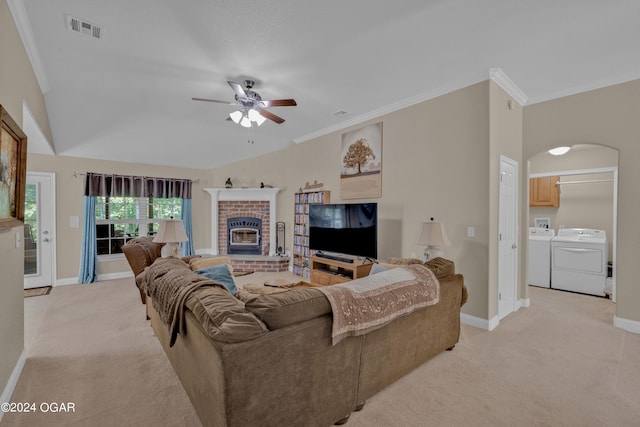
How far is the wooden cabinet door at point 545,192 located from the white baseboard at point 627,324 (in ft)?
9.41

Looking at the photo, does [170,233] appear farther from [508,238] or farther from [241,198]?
[508,238]

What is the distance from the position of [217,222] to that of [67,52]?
14.1 ft

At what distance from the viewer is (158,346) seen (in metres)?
2.78

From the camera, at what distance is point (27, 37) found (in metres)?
2.40

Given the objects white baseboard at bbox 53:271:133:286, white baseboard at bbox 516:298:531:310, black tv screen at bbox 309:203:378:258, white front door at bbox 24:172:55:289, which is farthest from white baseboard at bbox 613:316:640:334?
white front door at bbox 24:172:55:289

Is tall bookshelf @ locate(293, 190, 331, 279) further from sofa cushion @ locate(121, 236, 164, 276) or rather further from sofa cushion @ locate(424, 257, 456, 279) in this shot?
sofa cushion @ locate(424, 257, 456, 279)

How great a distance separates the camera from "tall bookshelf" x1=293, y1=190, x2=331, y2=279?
17.9ft

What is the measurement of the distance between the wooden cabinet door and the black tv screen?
12.5 ft

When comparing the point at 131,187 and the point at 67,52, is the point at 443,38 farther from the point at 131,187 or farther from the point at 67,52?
the point at 131,187

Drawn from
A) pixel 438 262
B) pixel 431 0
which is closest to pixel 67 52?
pixel 431 0

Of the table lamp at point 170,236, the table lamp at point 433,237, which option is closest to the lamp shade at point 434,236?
the table lamp at point 433,237

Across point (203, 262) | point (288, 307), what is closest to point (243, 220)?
point (203, 262)

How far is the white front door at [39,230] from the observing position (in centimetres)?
490

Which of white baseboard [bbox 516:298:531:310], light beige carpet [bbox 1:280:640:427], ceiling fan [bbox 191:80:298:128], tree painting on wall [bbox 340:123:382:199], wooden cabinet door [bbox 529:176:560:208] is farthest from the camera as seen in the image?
wooden cabinet door [bbox 529:176:560:208]
